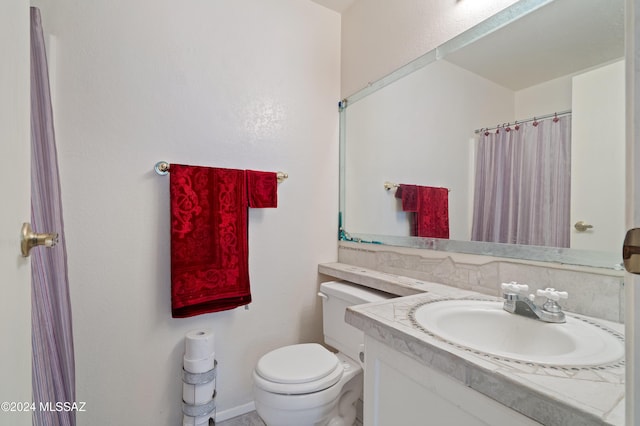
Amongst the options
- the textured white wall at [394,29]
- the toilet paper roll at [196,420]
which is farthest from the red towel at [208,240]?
the textured white wall at [394,29]

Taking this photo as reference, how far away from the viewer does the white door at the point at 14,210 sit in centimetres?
41

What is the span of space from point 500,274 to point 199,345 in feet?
4.22

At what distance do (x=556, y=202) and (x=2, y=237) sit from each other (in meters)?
1.31

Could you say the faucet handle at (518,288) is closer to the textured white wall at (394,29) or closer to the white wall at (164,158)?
the textured white wall at (394,29)

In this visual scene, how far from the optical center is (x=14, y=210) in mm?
471

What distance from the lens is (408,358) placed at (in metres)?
0.70

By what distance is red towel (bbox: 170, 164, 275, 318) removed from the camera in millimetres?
1306

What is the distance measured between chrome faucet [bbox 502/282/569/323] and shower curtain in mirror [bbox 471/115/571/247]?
0.23 meters

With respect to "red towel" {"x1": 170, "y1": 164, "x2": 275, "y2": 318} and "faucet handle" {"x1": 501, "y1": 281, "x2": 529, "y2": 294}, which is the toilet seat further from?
"faucet handle" {"x1": 501, "y1": 281, "x2": 529, "y2": 294}

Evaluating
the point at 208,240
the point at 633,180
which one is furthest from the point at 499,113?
the point at 208,240

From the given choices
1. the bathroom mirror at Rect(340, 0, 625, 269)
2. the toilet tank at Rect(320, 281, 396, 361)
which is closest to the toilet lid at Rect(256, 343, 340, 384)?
the toilet tank at Rect(320, 281, 396, 361)

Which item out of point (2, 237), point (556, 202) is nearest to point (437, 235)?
point (556, 202)

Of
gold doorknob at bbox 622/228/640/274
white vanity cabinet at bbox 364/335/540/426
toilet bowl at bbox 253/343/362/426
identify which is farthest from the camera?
toilet bowl at bbox 253/343/362/426

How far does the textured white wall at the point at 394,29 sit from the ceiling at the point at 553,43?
13 cm
